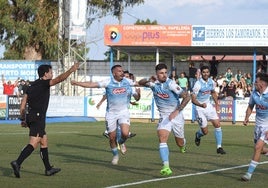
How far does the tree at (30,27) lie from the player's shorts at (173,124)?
3811cm

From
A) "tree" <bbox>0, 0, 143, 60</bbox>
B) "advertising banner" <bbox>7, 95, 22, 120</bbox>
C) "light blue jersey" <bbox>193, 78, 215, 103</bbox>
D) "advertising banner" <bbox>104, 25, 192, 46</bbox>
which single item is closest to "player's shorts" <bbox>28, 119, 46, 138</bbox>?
"light blue jersey" <bbox>193, 78, 215, 103</bbox>

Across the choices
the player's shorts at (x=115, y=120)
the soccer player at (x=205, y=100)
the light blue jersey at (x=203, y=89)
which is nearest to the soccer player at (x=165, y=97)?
the player's shorts at (x=115, y=120)

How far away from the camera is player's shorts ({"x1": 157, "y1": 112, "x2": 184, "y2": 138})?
13812 mm

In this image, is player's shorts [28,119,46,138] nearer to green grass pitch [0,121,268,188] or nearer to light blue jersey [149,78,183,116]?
green grass pitch [0,121,268,188]

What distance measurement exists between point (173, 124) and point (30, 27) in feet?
130

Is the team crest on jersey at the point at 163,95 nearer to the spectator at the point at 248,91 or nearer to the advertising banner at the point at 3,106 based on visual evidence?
the advertising banner at the point at 3,106

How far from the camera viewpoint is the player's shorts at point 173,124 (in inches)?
544

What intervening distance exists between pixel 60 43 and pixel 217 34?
11406 mm

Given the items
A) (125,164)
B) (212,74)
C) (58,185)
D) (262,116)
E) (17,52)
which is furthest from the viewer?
(17,52)

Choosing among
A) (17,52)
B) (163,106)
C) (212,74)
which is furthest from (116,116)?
(17,52)

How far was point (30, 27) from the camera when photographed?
2066 inches

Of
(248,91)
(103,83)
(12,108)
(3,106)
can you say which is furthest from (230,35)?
(103,83)

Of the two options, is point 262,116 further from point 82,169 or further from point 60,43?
point 60,43

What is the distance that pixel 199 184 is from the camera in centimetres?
1234
